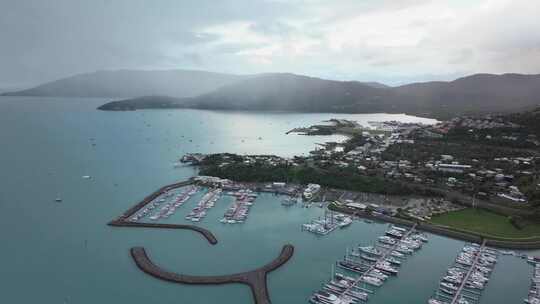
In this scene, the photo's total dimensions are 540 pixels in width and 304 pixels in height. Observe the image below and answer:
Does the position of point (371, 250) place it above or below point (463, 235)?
below

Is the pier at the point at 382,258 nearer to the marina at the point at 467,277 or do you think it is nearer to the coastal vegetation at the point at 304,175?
the marina at the point at 467,277

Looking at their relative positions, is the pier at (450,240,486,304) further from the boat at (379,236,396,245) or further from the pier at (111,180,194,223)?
the pier at (111,180,194,223)

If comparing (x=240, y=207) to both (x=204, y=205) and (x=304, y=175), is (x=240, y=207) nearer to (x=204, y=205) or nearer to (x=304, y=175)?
(x=204, y=205)

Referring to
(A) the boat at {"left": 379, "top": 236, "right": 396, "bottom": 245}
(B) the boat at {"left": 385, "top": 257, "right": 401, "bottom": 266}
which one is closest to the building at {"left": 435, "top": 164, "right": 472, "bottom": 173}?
(A) the boat at {"left": 379, "top": 236, "right": 396, "bottom": 245}

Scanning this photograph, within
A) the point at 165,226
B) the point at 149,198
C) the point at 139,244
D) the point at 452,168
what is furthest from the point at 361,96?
the point at 139,244

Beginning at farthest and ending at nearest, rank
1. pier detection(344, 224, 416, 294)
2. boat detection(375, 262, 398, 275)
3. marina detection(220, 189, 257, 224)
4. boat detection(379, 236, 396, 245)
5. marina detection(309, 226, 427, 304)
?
marina detection(220, 189, 257, 224) → boat detection(379, 236, 396, 245) → boat detection(375, 262, 398, 275) → pier detection(344, 224, 416, 294) → marina detection(309, 226, 427, 304)

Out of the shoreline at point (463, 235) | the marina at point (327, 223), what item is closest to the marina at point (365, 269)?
the shoreline at point (463, 235)
